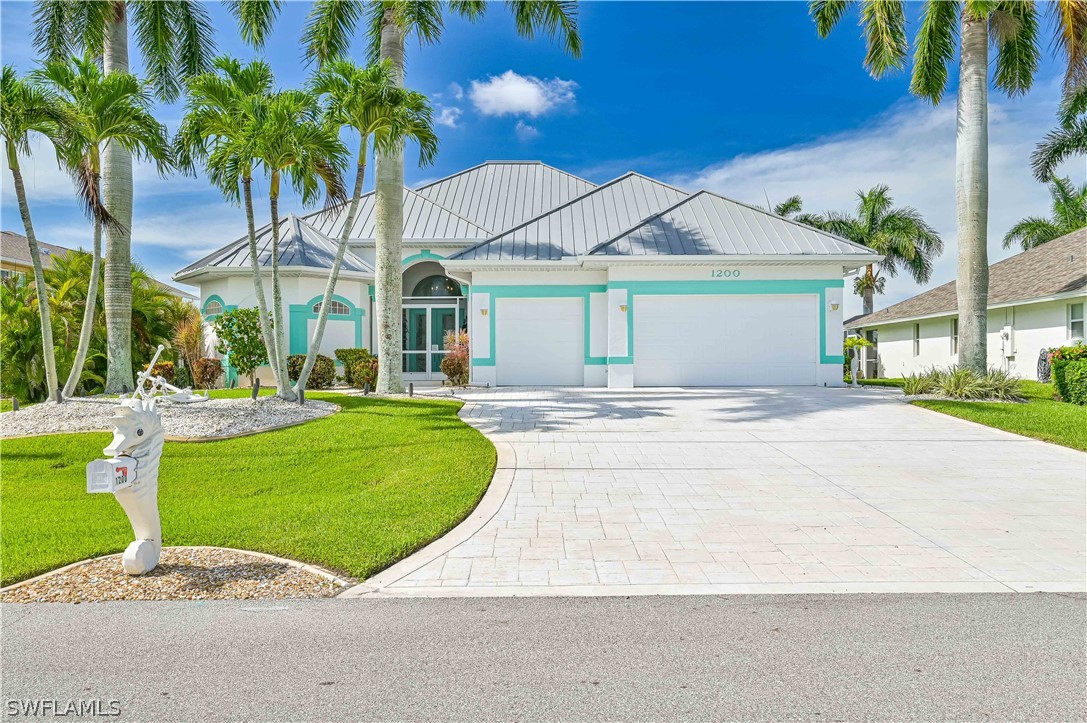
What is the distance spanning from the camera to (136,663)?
3332 mm

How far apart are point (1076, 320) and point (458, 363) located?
19.5m

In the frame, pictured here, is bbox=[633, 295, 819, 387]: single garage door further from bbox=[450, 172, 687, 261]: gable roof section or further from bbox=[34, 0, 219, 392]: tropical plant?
bbox=[34, 0, 219, 392]: tropical plant

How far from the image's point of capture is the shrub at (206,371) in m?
18.2

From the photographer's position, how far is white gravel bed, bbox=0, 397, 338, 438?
9.83 m

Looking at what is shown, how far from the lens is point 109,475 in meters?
4.17

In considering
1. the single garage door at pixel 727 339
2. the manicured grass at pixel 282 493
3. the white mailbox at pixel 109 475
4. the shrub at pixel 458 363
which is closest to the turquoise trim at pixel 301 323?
the shrub at pixel 458 363

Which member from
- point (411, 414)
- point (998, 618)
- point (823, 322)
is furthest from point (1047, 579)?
point (823, 322)

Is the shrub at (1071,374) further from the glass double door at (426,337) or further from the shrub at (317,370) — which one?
the shrub at (317,370)

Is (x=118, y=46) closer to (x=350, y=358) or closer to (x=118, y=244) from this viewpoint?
(x=118, y=244)

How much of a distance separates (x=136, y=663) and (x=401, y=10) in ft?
46.5

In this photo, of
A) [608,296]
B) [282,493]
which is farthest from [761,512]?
[608,296]

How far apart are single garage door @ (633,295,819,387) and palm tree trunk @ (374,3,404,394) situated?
23.2 feet

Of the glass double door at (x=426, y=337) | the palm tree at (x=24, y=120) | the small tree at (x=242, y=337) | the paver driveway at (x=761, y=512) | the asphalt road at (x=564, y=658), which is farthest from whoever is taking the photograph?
the glass double door at (x=426, y=337)

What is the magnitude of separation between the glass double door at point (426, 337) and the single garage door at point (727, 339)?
280 inches
